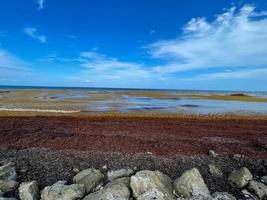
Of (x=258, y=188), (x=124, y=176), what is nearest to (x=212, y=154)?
(x=258, y=188)

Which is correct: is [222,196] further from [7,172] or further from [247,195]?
[7,172]

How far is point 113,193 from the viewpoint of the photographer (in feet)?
23.9

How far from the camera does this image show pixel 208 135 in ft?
43.9

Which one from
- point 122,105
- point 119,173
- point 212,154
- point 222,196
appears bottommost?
point 222,196

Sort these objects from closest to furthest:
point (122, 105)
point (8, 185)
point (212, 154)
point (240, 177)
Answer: point (8, 185)
point (240, 177)
point (212, 154)
point (122, 105)

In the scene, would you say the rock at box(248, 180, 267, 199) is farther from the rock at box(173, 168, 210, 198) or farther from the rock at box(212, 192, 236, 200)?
the rock at box(173, 168, 210, 198)

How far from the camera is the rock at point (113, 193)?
7188 millimetres

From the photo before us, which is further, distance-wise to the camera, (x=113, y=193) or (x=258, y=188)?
(x=258, y=188)

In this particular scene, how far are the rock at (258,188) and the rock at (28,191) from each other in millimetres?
6307

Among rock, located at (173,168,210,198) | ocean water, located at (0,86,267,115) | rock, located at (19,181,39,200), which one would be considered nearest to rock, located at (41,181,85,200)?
rock, located at (19,181,39,200)

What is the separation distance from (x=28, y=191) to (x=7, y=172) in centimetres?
145

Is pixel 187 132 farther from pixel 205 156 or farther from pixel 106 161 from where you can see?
pixel 106 161

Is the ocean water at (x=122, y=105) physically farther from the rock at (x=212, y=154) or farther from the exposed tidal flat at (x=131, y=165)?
the rock at (x=212, y=154)

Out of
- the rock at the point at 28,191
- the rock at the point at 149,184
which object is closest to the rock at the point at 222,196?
the rock at the point at 149,184
